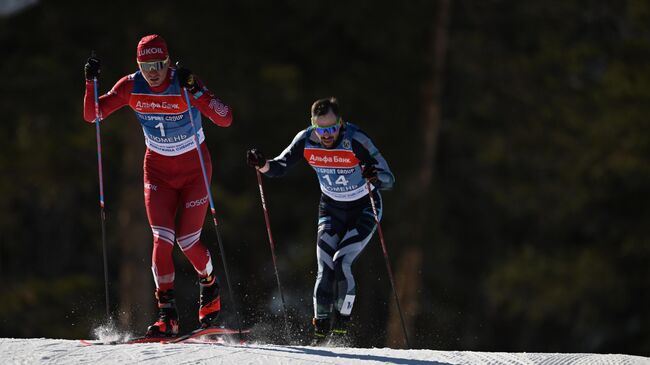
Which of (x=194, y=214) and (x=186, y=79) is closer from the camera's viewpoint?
(x=186, y=79)

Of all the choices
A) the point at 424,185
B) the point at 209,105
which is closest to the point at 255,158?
the point at 209,105

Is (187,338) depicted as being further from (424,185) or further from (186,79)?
(424,185)

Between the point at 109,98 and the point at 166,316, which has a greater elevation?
the point at 109,98

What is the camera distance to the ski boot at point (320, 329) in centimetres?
913

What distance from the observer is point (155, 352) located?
7793 mm

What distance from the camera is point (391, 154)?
20969 millimetres

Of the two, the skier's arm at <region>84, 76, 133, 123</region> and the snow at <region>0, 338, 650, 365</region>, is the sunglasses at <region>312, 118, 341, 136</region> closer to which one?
the skier's arm at <region>84, 76, 133, 123</region>

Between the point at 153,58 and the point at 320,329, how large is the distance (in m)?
2.33

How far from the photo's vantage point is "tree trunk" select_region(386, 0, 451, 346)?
1912cm

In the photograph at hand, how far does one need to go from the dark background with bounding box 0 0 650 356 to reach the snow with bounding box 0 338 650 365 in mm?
6800

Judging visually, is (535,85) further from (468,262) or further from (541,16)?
(468,262)

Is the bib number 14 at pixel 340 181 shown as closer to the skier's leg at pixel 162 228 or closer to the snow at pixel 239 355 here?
the skier's leg at pixel 162 228

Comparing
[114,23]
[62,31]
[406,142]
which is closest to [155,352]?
[114,23]

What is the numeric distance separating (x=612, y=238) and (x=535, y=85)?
4484mm
